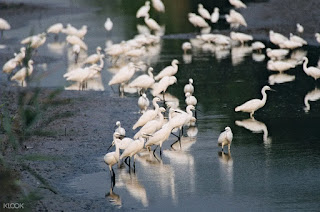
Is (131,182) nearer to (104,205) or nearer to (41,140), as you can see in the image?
(104,205)

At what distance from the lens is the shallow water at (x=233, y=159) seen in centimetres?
1095

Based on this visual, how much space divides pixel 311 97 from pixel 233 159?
21.1 feet

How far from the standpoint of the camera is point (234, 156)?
44.5ft

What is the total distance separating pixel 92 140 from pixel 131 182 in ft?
9.62

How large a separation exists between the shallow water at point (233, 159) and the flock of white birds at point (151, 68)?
0.37m

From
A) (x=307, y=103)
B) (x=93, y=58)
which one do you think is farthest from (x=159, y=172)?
(x=93, y=58)

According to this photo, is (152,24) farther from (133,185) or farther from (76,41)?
(133,185)

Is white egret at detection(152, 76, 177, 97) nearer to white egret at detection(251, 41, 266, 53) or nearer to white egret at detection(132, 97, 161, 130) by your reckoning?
white egret at detection(132, 97, 161, 130)

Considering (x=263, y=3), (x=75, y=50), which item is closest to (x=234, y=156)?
(x=75, y=50)

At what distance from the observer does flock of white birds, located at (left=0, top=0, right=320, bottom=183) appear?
1355cm

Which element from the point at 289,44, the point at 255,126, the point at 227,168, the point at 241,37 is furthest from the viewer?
the point at 241,37

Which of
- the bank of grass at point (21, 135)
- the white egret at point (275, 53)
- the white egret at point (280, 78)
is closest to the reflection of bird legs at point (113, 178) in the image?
the bank of grass at point (21, 135)

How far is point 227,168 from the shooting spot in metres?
12.7

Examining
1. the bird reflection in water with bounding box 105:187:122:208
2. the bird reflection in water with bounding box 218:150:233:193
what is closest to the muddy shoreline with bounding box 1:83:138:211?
the bird reflection in water with bounding box 105:187:122:208
